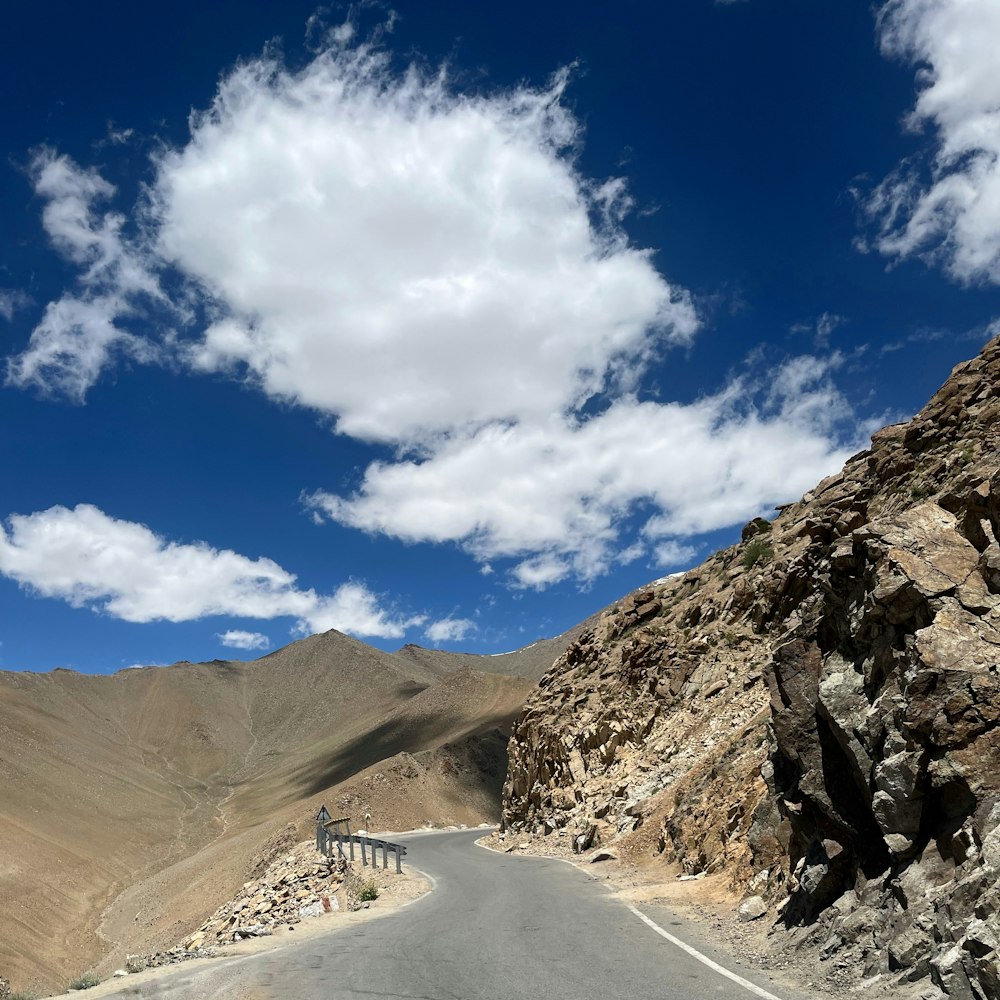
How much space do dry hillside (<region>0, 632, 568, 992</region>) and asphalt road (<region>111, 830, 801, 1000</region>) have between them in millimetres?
28621

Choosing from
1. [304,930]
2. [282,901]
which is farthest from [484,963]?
[282,901]

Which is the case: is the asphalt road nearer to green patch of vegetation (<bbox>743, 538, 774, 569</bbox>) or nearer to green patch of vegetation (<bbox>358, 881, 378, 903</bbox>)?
green patch of vegetation (<bbox>358, 881, 378, 903</bbox>)

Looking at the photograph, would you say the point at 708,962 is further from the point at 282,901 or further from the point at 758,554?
the point at 758,554

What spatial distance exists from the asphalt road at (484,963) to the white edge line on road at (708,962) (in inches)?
2.7

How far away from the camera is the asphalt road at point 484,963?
26.3 ft

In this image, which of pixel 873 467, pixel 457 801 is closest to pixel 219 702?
pixel 457 801

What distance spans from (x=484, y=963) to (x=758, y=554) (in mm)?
29474

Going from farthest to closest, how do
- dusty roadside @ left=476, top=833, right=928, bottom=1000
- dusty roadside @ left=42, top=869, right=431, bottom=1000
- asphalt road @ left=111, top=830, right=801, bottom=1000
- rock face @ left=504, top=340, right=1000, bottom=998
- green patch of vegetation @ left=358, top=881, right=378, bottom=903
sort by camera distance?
1. green patch of vegetation @ left=358, top=881, right=378, bottom=903
2. dusty roadside @ left=42, top=869, right=431, bottom=1000
3. asphalt road @ left=111, top=830, right=801, bottom=1000
4. dusty roadside @ left=476, top=833, right=928, bottom=1000
5. rock face @ left=504, top=340, right=1000, bottom=998

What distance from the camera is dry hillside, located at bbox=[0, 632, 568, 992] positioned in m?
44.8

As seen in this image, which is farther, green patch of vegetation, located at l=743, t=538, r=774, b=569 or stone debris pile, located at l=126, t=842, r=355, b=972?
green patch of vegetation, located at l=743, t=538, r=774, b=569

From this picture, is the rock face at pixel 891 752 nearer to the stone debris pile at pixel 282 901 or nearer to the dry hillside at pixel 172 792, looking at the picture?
the stone debris pile at pixel 282 901

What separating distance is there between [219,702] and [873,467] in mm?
198552

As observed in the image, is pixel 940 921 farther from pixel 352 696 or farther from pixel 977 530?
pixel 352 696

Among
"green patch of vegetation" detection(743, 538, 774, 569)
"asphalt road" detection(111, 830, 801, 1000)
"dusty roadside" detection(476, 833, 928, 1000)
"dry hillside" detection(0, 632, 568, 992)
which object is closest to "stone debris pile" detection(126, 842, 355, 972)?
"asphalt road" detection(111, 830, 801, 1000)
